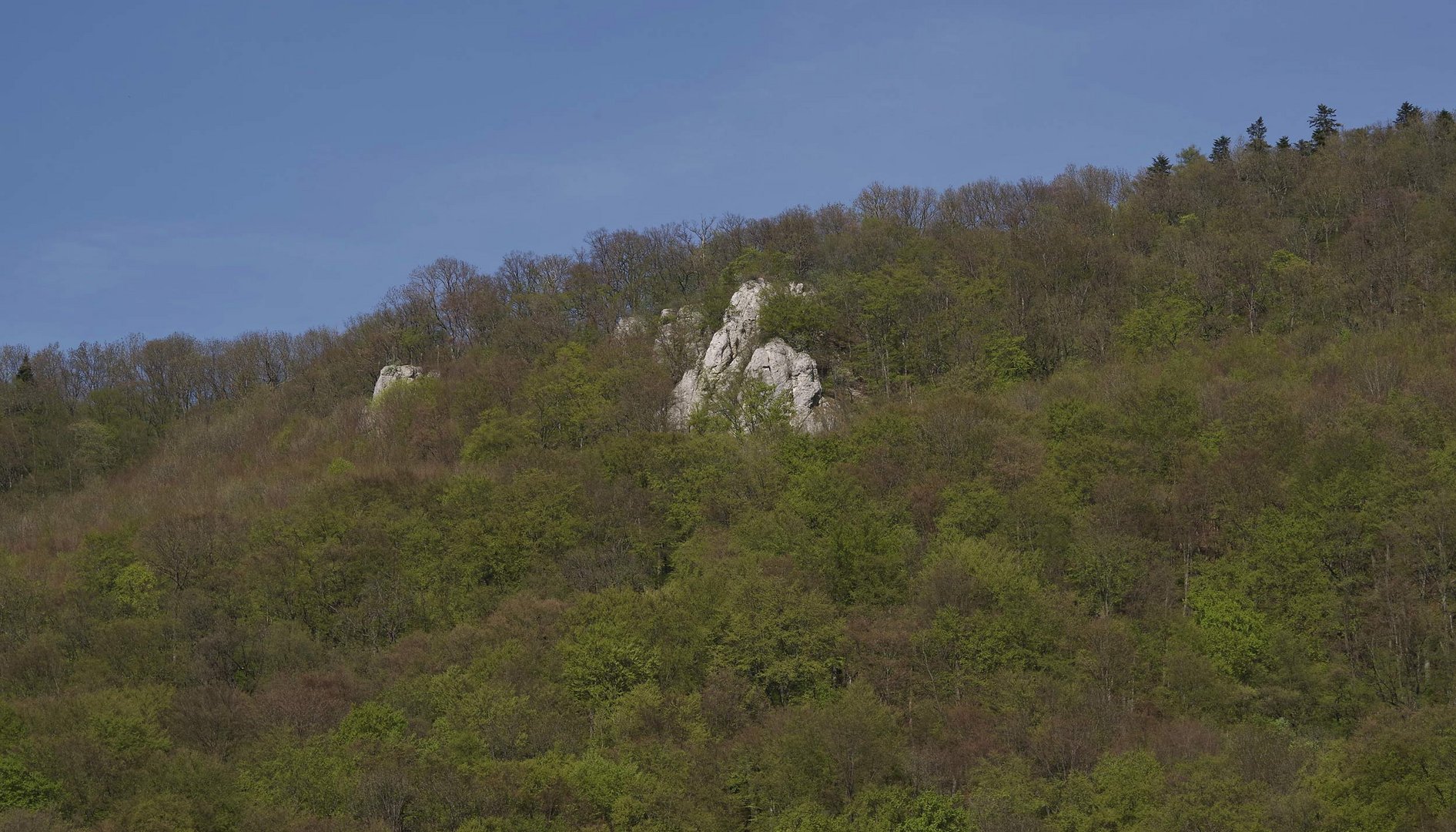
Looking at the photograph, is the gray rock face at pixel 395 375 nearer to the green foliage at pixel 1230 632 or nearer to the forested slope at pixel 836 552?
the forested slope at pixel 836 552

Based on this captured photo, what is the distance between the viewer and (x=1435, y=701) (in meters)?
52.7

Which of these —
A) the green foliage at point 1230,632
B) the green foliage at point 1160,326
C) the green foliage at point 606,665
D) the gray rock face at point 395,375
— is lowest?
the green foliage at point 1230,632

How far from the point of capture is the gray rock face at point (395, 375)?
Answer: 106 meters

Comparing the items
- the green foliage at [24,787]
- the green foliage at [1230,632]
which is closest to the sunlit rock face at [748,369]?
the green foliage at [1230,632]

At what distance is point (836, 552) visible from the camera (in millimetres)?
65312

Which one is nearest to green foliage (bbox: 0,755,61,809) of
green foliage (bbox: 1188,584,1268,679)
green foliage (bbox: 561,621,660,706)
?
green foliage (bbox: 561,621,660,706)

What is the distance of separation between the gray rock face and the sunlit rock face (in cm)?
2204

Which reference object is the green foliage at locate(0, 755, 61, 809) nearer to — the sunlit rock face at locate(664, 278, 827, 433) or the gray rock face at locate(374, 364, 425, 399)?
the sunlit rock face at locate(664, 278, 827, 433)

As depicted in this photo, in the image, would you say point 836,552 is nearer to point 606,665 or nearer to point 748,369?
point 606,665

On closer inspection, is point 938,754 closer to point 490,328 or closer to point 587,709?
point 587,709

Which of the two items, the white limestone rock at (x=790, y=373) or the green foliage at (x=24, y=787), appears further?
the white limestone rock at (x=790, y=373)

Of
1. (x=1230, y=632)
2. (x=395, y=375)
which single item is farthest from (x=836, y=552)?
(x=395, y=375)

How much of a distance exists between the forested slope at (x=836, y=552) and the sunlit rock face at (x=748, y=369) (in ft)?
6.84

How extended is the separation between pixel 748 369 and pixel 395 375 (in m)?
29.4
